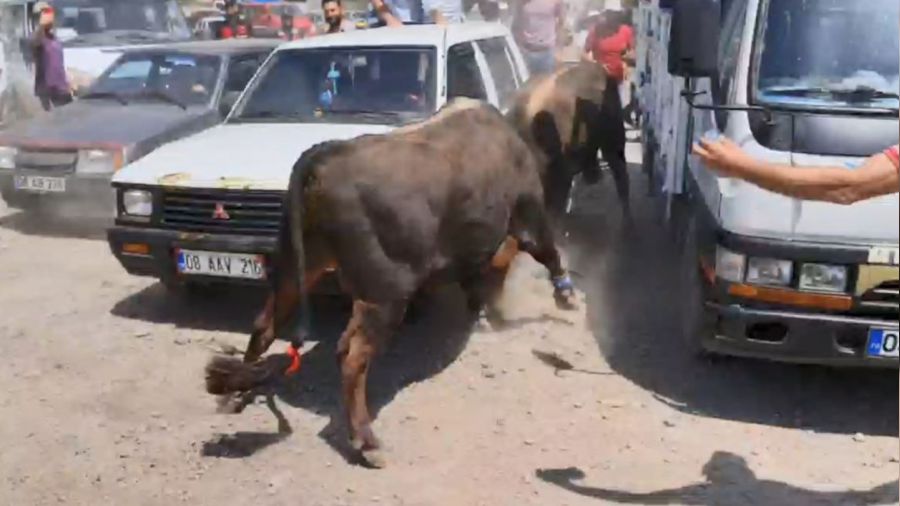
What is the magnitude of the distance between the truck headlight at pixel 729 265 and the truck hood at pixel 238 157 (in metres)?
2.55

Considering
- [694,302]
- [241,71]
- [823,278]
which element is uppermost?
[241,71]

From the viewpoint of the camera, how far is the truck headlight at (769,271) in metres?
5.05

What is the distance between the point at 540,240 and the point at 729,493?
239cm

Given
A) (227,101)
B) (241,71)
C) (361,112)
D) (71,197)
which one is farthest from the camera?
(241,71)

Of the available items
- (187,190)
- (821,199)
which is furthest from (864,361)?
(187,190)

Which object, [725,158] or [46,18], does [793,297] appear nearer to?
[725,158]

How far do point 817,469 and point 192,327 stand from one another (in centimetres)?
393

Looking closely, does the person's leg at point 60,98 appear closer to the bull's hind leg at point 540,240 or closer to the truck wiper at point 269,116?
the truck wiper at point 269,116

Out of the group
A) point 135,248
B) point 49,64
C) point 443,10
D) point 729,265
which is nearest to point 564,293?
point 729,265

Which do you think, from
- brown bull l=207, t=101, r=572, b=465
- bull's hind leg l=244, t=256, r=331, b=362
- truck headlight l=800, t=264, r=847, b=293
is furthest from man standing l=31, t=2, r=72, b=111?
truck headlight l=800, t=264, r=847, b=293

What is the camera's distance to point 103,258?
28.6 feet

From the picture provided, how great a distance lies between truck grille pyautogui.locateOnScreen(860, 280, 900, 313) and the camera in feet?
16.2

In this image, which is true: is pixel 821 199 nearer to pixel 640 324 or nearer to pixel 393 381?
pixel 393 381

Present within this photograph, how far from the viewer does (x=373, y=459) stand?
4.97 m
